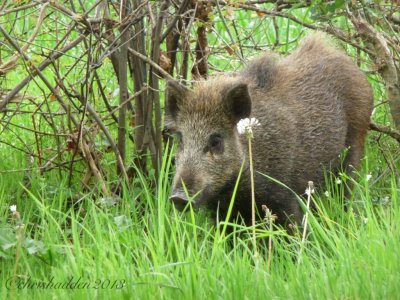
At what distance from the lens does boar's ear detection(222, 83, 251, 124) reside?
18.5ft

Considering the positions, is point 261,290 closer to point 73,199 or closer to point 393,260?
point 393,260

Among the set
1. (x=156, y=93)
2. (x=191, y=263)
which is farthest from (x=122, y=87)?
(x=191, y=263)

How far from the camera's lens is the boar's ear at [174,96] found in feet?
19.1

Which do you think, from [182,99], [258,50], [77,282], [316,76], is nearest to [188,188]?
[182,99]

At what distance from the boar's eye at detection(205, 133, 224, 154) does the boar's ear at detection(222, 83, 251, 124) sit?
0.17m

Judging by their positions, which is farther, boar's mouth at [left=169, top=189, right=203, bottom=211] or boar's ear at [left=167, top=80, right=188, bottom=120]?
boar's ear at [left=167, top=80, right=188, bottom=120]

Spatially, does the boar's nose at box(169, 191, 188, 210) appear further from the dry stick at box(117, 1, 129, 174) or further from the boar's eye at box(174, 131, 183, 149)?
the dry stick at box(117, 1, 129, 174)

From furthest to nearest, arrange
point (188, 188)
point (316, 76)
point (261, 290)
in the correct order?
point (316, 76), point (188, 188), point (261, 290)

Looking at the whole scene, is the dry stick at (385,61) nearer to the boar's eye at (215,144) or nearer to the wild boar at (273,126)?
the wild boar at (273,126)

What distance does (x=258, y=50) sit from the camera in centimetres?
759

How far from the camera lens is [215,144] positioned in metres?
5.63

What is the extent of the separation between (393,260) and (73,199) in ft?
9.00

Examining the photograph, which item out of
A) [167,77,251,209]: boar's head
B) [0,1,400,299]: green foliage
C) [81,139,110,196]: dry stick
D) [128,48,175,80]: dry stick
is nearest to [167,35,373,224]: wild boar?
[167,77,251,209]: boar's head

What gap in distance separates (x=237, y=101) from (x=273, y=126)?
0.40 m
